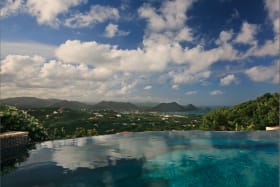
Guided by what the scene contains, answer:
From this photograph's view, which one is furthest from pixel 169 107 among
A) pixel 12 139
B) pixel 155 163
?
pixel 155 163

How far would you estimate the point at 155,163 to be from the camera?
913 centimetres

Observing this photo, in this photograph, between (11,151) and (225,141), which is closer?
(11,151)

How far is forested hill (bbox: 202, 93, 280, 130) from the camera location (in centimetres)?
1831

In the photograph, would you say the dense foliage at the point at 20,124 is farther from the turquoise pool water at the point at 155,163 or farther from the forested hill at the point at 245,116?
the forested hill at the point at 245,116

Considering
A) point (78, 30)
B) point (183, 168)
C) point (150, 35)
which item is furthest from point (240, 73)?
point (183, 168)

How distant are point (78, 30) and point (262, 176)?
16.1m

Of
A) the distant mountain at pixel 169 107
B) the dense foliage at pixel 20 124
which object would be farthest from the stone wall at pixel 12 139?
the distant mountain at pixel 169 107

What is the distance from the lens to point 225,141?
13242mm

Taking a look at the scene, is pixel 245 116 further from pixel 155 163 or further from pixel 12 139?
pixel 12 139

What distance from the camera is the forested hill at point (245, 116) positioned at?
18312 millimetres

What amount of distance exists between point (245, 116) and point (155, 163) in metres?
12.9

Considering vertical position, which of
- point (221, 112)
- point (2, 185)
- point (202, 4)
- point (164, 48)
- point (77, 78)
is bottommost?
point (2, 185)

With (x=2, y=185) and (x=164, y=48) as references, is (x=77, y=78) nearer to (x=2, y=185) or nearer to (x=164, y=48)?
(x=164, y=48)

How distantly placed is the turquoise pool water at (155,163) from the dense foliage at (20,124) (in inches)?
32.8
